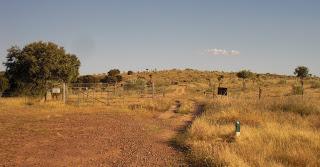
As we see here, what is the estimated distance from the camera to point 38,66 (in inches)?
1548

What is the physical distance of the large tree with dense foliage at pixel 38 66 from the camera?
3956cm

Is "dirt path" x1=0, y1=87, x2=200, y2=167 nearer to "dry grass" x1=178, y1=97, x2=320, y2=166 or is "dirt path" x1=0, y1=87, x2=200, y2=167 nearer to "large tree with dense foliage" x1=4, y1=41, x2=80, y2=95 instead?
"dry grass" x1=178, y1=97, x2=320, y2=166

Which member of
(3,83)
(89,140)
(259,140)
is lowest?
(89,140)

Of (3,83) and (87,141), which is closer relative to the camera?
(87,141)

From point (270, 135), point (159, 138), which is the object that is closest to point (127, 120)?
point (159, 138)

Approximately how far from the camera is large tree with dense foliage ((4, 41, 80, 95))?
3956 centimetres

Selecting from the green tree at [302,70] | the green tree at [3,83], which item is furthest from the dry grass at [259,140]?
the green tree at [302,70]

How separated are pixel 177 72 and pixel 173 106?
245 ft

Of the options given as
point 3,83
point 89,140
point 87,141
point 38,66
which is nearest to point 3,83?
point 3,83

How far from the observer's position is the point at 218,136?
16.8 meters

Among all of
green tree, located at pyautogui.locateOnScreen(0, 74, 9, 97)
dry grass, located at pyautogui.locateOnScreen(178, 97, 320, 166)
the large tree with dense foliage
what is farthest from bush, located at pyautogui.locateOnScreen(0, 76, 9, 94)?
dry grass, located at pyautogui.locateOnScreen(178, 97, 320, 166)

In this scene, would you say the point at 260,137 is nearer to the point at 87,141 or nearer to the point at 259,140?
the point at 259,140

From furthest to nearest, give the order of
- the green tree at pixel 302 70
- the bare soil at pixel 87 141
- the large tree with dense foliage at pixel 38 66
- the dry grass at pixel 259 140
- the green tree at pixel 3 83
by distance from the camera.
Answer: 1. the green tree at pixel 302 70
2. the green tree at pixel 3 83
3. the large tree with dense foliage at pixel 38 66
4. the bare soil at pixel 87 141
5. the dry grass at pixel 259 140

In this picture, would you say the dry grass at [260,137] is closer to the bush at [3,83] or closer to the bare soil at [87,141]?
the bare soil at [87,141]
